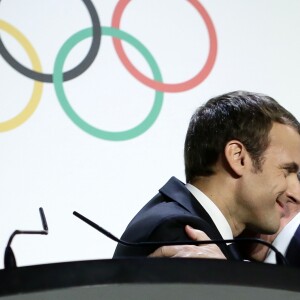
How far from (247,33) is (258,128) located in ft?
Result: 1.16

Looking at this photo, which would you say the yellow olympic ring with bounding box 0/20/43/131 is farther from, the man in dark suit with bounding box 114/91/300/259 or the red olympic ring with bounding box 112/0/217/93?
the man in dark suit with bounding box 114/91/300/259

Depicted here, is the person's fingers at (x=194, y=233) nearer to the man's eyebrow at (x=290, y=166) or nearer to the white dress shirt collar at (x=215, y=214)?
the white dress shirt collar at (x=215, y=214)

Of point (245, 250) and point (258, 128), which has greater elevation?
point (258, 128)

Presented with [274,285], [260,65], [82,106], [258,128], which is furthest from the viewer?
[260,65]

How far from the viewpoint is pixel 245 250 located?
1.27 m

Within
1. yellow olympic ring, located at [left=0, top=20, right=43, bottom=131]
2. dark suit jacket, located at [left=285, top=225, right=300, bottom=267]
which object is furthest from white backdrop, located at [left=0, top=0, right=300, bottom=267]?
dark suit jacket, located at [left=285, top=225, right=300, bottom=267]

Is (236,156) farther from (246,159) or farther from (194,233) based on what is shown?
(194,233)

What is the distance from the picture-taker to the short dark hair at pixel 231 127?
3.86 ft

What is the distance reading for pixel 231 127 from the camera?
120 centimetres

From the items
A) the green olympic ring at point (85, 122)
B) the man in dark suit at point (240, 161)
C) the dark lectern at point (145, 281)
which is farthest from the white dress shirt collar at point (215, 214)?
the dark lectern at point (145, 281)

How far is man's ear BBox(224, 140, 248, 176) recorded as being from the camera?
1.17 meters

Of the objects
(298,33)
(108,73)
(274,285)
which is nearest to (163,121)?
(108,73)

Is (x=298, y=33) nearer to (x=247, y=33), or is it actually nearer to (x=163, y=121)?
(x=247, y=33)

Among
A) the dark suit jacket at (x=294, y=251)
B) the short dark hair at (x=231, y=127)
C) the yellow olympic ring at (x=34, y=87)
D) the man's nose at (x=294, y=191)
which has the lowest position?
the dark suit jacket at (x=294, y=251)
